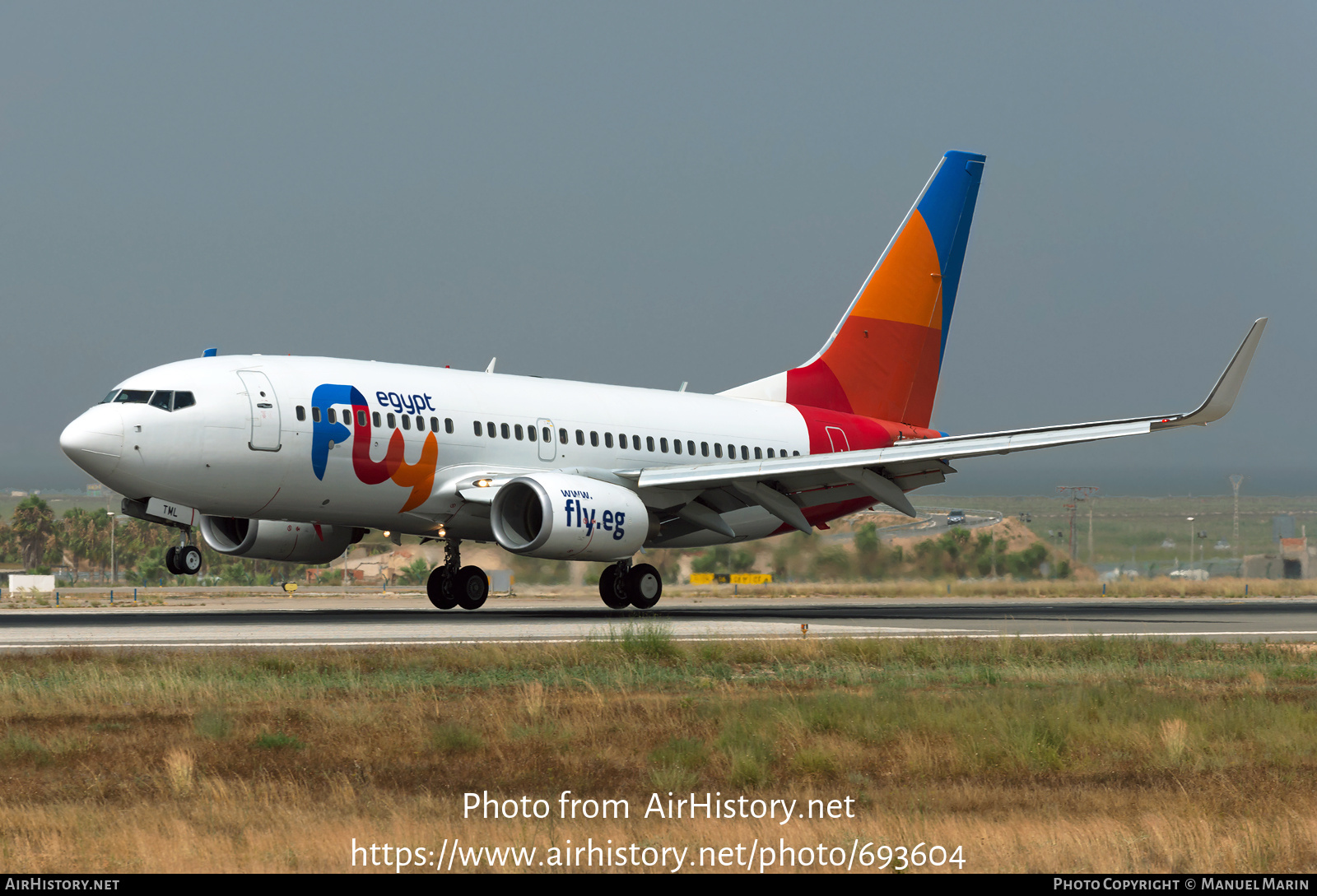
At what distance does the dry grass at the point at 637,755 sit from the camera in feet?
26.8

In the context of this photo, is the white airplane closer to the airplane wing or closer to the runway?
the airplane wing

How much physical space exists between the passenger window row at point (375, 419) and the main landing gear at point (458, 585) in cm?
414

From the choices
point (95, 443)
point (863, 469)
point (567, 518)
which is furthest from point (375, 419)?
point (863, 469)

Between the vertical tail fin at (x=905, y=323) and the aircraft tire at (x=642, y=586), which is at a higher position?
the vertical tail fin at (x=905, y=323)

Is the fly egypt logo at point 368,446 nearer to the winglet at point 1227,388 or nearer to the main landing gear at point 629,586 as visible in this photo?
the main landing gear at point 629,586

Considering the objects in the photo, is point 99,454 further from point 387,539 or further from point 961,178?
point 961,178

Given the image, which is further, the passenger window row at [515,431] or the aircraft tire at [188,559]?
the passenger window row at [515,431]

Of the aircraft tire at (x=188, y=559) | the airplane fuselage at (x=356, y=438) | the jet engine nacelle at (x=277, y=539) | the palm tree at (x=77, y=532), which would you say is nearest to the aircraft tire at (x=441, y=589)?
the jet engine nacelle at (x=277, y=539)

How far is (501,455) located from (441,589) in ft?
13.8

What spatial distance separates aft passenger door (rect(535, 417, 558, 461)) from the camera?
29.2 metres

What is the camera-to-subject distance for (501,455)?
93.0 feet

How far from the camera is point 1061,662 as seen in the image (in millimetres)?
18453

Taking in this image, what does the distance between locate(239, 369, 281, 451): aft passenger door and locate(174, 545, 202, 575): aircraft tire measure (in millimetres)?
2023
